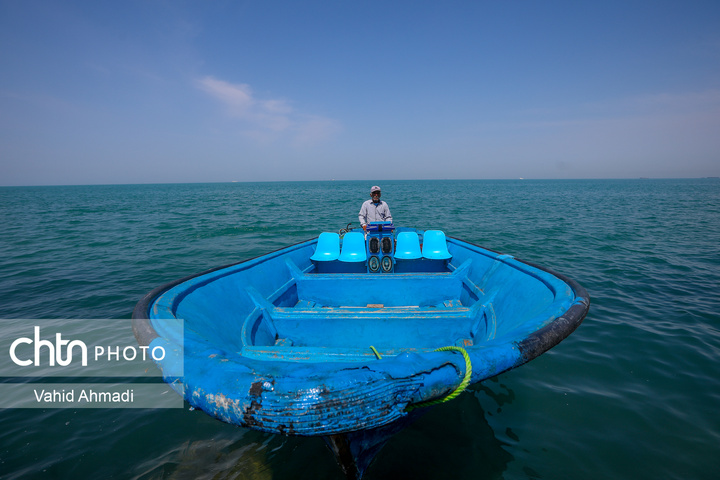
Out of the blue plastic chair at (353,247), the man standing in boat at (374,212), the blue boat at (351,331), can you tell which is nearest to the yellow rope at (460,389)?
the blue boat at (351,331)

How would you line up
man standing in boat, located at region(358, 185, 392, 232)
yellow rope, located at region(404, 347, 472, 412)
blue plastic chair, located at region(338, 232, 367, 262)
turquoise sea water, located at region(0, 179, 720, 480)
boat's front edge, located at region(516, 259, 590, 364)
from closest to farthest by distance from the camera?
yellow rope, located at region(404, 347, 472, 412)
boat's front edge, located at region(516, 259, 590, 364)
turquoise sea water, located at region(0, 179, 720, 480)
blue plastic chair, located at region(338, 232, 367, 262)
man standing in boat, located at region(358, 185, 392, 232)

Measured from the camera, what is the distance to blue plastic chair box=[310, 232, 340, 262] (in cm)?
664

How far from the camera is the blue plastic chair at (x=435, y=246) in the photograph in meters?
6.75

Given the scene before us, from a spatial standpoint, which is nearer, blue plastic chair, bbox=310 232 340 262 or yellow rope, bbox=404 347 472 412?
yellow rope, bbox=404 347 472 412

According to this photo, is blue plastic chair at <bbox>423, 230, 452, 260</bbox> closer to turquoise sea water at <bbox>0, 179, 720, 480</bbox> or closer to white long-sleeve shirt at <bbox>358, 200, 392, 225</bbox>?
white long-sleeve shirt at <bbox>358, 200, 392, 225</bbox>

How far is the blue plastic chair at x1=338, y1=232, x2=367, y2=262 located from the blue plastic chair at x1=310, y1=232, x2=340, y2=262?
17cm

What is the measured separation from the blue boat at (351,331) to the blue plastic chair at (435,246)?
1.3 inches

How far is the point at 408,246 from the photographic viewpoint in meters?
6.86

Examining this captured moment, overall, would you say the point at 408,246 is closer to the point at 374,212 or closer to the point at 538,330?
the point at 374,212

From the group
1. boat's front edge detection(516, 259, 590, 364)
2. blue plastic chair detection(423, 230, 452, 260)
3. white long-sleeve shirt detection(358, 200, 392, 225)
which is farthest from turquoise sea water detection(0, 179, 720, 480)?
white long-sleeve shirt detection(358, 200, 392, 225)

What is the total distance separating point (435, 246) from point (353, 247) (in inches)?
73.2
